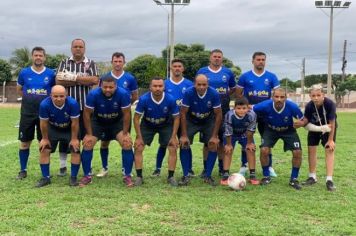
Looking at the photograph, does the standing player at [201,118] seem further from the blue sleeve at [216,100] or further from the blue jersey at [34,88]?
the blue jersey at [34,88]

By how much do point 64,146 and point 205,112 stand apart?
7.71 feet

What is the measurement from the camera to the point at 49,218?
15.8ft

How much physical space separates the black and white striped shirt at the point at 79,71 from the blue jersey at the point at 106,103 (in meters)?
0.47

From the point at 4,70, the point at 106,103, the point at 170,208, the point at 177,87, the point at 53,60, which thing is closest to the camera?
the point at 170,208

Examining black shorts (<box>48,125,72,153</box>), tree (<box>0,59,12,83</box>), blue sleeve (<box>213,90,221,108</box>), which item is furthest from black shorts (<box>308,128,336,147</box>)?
tree (<box>0,59,12,83</box>)

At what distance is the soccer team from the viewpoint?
659 centimetres

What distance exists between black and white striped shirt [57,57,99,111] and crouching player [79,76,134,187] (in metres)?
0.46

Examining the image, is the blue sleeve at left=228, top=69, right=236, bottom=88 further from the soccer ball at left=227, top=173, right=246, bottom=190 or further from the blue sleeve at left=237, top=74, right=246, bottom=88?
the soccer ball at left=227, top=173, right=246, bottom=190

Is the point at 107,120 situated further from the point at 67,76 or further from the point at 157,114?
the point at 67,76

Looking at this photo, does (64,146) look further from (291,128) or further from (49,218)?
(291,128)

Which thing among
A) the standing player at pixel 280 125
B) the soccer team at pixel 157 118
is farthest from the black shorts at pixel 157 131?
the standing player at pixel 280 125

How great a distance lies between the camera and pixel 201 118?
6.93 m

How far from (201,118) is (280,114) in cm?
118

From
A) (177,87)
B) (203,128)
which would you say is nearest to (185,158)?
(203,128)
